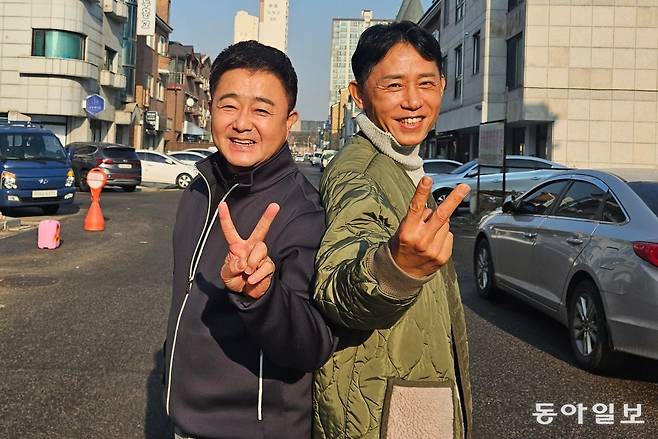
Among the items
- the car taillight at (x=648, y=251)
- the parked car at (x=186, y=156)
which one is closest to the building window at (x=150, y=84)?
the parked car at (x=186, y=156)

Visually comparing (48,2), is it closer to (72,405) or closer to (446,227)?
(72,405)

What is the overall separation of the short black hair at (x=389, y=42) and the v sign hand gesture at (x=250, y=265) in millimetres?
672

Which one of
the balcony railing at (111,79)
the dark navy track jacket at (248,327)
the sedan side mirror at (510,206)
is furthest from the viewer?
the balcony railing at (111,79)

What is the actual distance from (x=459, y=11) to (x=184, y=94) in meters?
39.8

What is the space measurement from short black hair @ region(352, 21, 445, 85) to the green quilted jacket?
0.31 meters

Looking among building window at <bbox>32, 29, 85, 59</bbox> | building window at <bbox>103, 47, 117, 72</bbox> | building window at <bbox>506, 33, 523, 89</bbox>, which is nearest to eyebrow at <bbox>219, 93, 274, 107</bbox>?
building window at <bbox>506, 33, 523, 89</bbox>

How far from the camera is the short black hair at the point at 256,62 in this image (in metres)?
1.85

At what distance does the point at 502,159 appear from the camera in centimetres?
1592

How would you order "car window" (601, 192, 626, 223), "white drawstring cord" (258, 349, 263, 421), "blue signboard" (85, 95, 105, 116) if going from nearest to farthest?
1. "white drawstring cord" (258, 349, 263, 421)
2. "car window" (601, 192, 626, 223)
3. "blue signboard" (85, 95, 105, 116)

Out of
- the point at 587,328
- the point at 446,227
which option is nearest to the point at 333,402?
the point at 446,227

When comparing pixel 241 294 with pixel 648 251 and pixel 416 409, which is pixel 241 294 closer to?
pixel 416 409

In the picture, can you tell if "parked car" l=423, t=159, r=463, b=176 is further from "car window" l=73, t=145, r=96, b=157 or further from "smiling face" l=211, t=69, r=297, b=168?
"smiling face" l=211, t=69, r=297, b=168

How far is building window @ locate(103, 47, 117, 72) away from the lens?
43094 millimetres

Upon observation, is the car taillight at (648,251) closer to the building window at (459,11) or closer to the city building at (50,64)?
the building window at (459,11)
